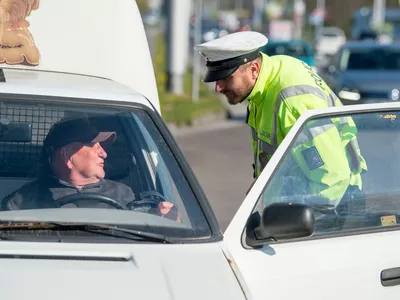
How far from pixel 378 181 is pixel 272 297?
773 millimetres

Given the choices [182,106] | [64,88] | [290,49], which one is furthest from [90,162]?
[290,49]

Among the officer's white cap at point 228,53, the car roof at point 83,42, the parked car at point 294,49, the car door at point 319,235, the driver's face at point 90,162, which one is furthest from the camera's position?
the parked car at point 294,49

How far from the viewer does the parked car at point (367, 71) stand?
770 inches

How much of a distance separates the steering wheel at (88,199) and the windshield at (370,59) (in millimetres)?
16735

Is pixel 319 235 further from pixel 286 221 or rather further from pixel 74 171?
pixel 74 171

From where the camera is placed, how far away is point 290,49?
28.4 m

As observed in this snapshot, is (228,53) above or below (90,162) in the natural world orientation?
above

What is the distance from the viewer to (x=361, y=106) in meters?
4.30

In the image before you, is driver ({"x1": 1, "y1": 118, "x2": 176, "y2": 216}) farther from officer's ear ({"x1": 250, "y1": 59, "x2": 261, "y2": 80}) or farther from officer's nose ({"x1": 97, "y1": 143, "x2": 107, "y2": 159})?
officer's ear ({"x1": 250, "y1": 59, "x2": 261, "y2": 80})

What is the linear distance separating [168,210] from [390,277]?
0.92 m

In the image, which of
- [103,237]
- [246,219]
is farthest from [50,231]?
[246,219]

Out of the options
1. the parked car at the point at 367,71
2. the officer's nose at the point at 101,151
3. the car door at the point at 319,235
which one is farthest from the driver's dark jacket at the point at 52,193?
the parked car at the point at 367,71

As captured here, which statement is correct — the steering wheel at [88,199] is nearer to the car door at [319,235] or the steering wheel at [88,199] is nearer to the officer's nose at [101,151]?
the officer's nose at [101,151]

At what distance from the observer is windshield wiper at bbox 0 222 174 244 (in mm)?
3730
